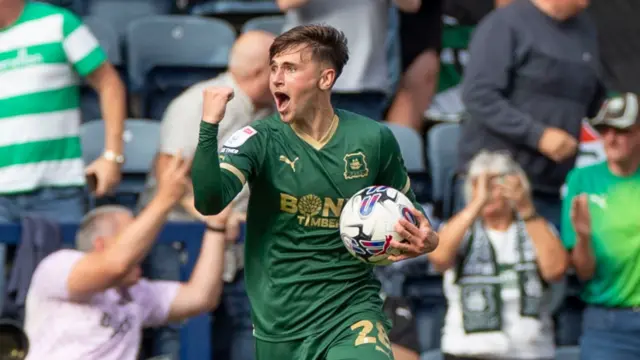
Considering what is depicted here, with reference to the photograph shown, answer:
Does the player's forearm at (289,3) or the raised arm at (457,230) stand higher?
the player's forearm at (289,3)

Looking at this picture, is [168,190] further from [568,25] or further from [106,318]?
[568,25]

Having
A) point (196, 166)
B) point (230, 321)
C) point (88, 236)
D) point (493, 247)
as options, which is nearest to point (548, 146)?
point (493, 247)

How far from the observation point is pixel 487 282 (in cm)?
741

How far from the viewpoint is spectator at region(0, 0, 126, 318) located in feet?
22.8

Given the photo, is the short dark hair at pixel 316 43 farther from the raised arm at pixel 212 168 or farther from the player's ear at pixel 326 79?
the raised arm at pixel 212 168

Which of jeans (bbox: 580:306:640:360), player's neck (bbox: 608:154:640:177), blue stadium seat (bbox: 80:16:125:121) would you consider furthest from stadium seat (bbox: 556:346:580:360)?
blue stadium seat (bbox: 80:16:125:121)

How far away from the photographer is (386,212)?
5.05 metres

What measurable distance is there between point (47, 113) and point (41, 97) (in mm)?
92

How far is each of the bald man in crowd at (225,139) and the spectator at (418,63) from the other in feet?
4.84

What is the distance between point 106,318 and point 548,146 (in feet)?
9.11

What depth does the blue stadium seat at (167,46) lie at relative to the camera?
8.96m

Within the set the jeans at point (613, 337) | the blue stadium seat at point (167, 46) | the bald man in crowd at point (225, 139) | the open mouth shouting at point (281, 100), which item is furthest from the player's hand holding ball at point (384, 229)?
the blue stadium seat at point (167, 46)

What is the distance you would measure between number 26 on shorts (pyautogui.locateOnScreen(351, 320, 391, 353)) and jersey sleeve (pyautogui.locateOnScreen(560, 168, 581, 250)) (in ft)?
9.32

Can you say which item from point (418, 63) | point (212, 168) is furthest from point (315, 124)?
point (418, 63)
